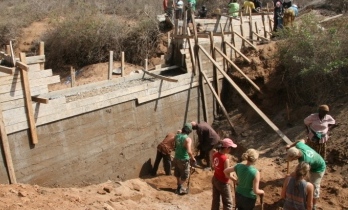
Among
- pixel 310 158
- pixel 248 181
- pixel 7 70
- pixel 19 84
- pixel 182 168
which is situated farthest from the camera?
pixel 182 168

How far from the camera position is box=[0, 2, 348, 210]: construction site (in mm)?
7598

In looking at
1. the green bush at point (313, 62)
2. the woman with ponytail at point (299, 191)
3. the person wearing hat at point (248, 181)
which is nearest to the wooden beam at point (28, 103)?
the person wearing hat at point (248, 181)

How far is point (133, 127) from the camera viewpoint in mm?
9883

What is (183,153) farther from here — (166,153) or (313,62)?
(313,62)

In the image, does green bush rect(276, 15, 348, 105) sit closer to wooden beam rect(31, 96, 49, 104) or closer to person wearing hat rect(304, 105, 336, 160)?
person wearing hat rect(304, 105, 336, 160)

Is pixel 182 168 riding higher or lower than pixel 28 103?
lower

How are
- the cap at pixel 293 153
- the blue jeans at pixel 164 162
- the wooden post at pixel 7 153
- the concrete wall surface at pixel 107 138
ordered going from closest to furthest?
the cap at pixel 293 153 → the wooden post at pixel 7 153 → the concrete wall surface at pixel 107 138 → the blue jeans at pixel 164 162

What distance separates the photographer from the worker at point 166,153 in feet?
31.9

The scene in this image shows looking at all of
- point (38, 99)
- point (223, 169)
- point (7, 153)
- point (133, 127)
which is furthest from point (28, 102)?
point (223, 169)

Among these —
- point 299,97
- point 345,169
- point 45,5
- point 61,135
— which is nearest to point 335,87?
point 299,97

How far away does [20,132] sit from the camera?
7.75m

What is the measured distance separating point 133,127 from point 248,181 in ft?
15.7

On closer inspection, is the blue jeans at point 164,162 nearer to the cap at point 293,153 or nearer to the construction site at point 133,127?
the construction site at point 133,127

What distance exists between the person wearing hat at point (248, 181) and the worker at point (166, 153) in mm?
3931
